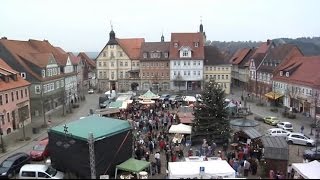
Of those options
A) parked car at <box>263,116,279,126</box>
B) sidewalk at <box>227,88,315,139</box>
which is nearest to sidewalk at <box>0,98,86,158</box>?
parked car at <box>263,116,279,126</box>

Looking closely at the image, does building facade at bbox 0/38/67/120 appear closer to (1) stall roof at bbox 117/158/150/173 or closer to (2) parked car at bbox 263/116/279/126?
(1) stall roof at bbox 117/158/150/173

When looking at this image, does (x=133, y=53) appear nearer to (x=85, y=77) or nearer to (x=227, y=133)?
(x=85, y=77)

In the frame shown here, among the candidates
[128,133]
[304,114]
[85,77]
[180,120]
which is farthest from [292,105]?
[85,77]

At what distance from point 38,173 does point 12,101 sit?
19.8m

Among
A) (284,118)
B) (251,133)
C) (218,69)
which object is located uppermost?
(218,69)

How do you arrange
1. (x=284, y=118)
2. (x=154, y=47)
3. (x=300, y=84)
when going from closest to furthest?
(x=284, y=118)
(x=300, y=84)
(x=154, y=47)

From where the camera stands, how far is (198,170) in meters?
19.4

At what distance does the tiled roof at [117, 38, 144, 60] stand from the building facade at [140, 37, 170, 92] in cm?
392

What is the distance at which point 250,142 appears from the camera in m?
27.5

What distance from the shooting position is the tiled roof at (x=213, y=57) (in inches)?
2687

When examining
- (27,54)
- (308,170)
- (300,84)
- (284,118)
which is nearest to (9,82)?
(27,54)

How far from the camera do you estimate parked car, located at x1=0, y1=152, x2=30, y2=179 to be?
22.0 m

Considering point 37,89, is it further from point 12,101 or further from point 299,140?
point 299,140

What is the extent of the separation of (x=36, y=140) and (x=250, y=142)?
62.3 ft
